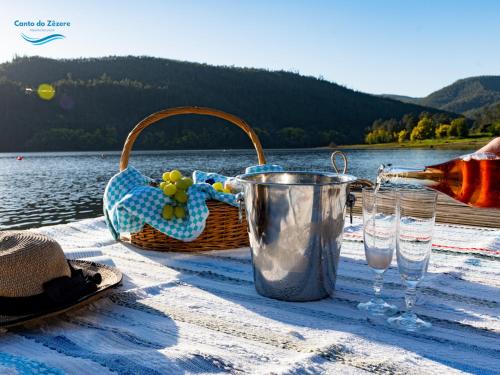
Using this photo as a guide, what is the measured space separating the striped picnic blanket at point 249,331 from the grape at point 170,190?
309 mm

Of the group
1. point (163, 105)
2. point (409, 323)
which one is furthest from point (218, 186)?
point (163, 105)

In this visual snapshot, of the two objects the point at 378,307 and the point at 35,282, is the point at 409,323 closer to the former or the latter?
the point at 378,307

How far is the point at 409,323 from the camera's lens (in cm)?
96

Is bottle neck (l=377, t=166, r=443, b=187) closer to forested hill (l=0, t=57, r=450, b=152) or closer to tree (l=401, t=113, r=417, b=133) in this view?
forested hill (l=0, t=57, r=450, b=152)

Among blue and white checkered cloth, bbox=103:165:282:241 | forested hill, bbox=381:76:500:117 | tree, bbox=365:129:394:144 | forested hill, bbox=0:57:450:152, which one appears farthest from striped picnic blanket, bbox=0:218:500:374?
forested hill, bbox=381:76:500:117

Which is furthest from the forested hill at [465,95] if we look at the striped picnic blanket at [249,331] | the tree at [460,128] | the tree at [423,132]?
the striped picnic blanket at [249,331]

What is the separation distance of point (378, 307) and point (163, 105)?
44.1 m

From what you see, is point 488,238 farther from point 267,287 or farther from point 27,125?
point 27,125

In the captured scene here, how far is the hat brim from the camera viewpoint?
2.92 ft

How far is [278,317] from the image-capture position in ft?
3.34

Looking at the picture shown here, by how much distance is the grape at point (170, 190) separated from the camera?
1.63 metres

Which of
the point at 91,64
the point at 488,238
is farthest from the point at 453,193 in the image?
the point at 91,64

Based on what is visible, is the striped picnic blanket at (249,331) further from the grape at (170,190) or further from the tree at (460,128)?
the tree at (460,128)

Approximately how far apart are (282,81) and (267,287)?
58.4 m
